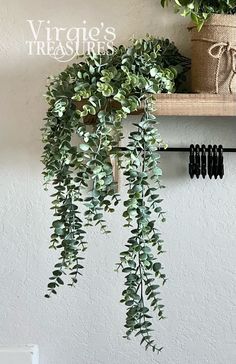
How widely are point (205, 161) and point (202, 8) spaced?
1.12 ft

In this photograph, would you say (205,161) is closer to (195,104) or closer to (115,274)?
(195,104)

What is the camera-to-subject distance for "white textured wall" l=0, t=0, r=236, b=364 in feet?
4.42

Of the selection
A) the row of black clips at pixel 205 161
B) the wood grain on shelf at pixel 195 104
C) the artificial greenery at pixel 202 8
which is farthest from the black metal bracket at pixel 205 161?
the artificial greenery at pixel 202 8

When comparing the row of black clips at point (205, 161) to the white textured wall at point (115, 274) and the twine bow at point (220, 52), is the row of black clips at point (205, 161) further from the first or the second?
the twine bow at point (220, 52)

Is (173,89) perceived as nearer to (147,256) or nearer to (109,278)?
(147,256)

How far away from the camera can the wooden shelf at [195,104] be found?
1.15 m

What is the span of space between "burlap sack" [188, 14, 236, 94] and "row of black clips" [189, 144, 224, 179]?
0.16 m

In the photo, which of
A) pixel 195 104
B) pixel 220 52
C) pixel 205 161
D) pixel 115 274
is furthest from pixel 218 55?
pixel 115 274

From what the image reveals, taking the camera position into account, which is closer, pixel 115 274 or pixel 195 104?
pixel 195 104

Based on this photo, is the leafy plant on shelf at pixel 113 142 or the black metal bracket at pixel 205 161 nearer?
the leafy plant on shelf at pixel 113 142

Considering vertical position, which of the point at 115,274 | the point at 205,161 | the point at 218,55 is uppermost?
the point at 218,55

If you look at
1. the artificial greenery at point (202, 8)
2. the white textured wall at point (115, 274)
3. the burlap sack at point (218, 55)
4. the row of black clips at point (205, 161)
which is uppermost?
the artificial greenery at point (202, 8)

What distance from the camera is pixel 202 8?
47.6 inches

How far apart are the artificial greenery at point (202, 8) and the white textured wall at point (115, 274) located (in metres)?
0.26
